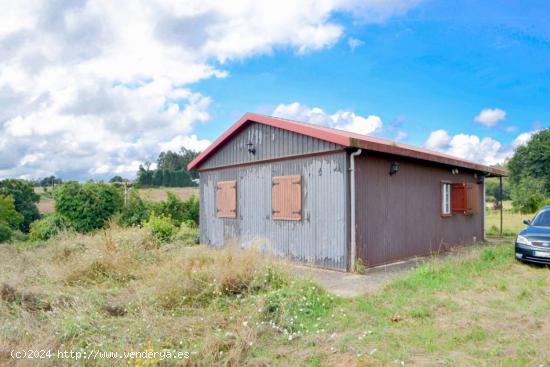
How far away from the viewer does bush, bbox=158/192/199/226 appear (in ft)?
53.1

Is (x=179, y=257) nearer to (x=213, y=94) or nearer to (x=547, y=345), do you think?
(x=547, y=345)

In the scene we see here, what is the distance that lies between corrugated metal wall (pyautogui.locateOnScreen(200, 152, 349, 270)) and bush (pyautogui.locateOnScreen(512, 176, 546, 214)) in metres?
23.1

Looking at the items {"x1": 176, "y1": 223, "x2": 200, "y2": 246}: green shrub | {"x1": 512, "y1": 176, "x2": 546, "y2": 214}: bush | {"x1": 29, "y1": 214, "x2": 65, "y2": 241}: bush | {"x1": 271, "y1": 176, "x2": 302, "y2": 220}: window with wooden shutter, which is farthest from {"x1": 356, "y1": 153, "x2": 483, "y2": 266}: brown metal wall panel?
{"x1": 512, "y1": 176, "x2": 546, "y2": 214}: bush

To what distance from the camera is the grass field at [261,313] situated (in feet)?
12.6

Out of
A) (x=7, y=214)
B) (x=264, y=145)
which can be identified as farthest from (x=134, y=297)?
(x=7, y=214)

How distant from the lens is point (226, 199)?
36.4ft

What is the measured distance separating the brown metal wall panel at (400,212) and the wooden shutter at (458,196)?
237 mm

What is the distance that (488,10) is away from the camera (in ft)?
29.9

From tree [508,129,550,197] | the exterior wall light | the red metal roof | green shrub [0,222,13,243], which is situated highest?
tree [508,129,550,197]

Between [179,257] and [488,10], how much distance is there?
357 inches

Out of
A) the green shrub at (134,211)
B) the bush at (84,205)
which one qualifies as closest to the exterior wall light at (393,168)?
the green shrub at (134,211)

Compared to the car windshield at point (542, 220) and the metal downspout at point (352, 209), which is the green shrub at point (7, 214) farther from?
the car windshield at point (542, 220)

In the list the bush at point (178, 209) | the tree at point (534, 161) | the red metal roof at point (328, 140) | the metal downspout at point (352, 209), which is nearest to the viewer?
the red metal roof at point (328, 140)

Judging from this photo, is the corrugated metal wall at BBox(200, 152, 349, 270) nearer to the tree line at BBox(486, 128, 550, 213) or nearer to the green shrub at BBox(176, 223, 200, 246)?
the green shrub at BBox(176, 223, 200, 246)
